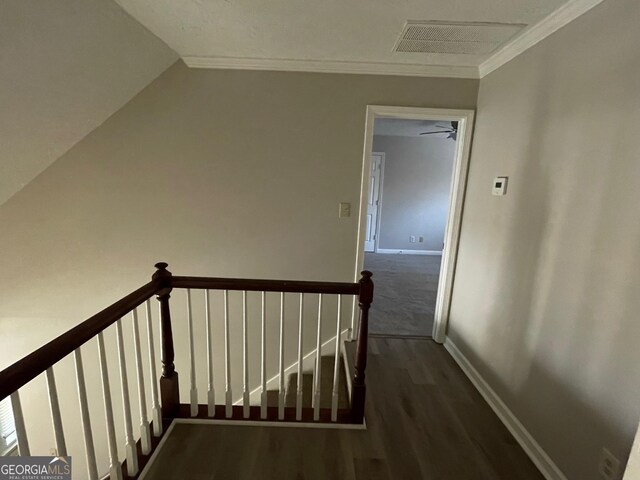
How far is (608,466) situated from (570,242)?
0.96 meters

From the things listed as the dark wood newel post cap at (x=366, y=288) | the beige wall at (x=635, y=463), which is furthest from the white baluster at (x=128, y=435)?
the beige wall at (x=635, y=463)

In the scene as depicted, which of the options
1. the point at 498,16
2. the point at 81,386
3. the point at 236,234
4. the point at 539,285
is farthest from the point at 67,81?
the point at 539,285

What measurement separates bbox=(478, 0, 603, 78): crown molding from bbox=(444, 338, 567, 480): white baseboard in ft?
7.27

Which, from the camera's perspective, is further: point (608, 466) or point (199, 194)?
point (199, 194)

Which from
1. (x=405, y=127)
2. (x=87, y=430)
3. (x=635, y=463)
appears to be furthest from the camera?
(x=405, y=127)

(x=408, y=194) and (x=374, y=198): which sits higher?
(x=408, y=194)

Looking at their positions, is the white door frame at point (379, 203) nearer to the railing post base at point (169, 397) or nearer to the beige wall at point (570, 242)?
the beige wall at point (570, 242)

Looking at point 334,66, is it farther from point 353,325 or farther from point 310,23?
point 353,325

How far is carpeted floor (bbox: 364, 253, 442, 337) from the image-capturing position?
3242 millimetres

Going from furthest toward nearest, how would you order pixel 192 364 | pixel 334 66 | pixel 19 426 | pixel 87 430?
pixel 334 66 → pixel 192 364 → pixel 87 430 → pixel 19 426

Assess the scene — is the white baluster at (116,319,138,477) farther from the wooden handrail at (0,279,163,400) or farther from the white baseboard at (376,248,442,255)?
the white baseboard at (376,248,442,255)

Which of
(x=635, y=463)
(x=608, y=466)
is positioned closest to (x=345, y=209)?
(x=608, y=466)

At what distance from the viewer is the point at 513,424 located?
1.86 m

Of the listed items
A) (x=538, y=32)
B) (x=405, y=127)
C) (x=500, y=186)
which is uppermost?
(x=405, y=127)
